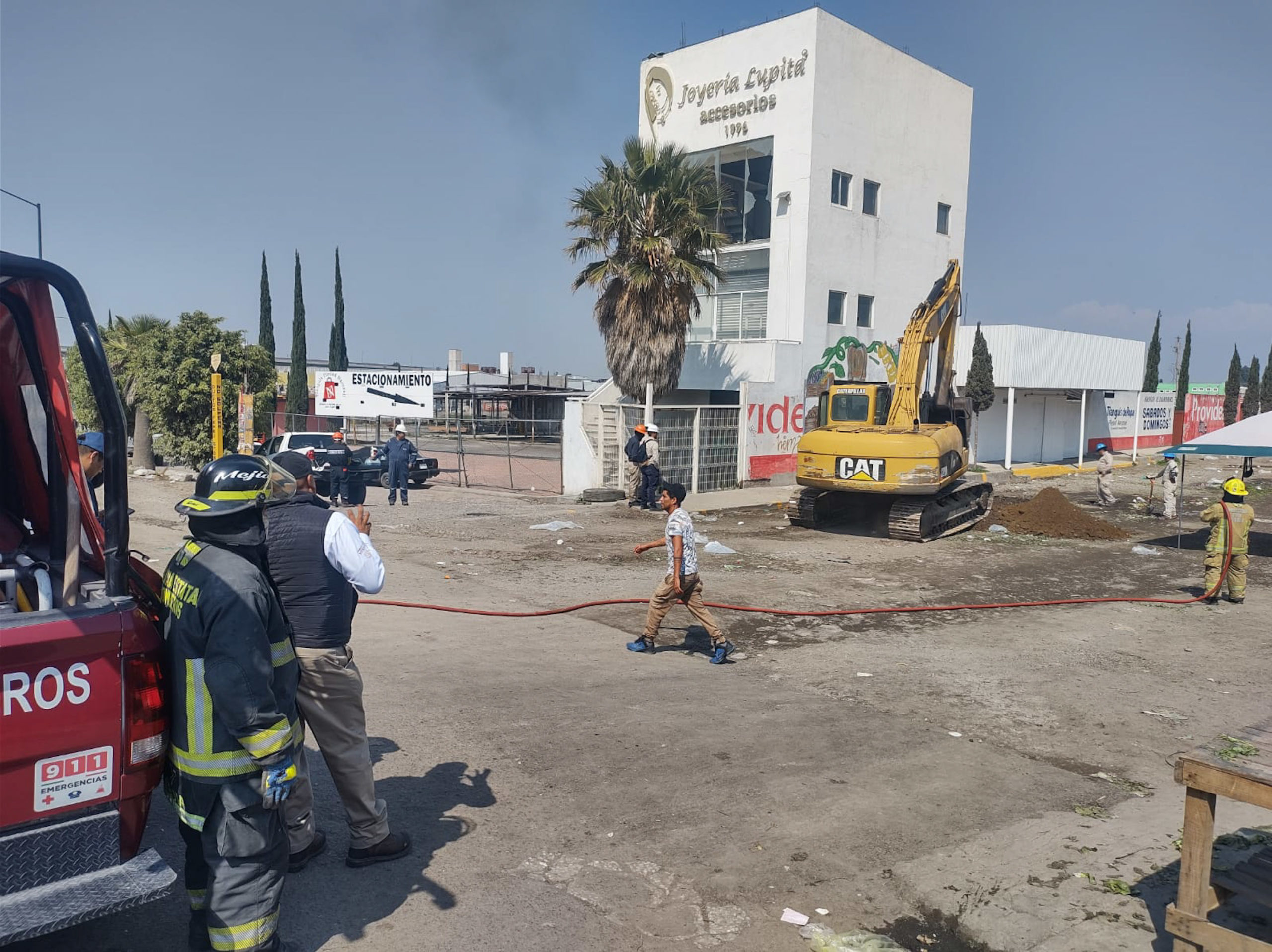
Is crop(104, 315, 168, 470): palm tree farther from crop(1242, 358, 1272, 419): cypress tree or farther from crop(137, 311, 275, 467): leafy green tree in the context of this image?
crop(1242, 358, 1272, 419): cypress tree

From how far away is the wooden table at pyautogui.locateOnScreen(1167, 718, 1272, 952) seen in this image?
3551mm

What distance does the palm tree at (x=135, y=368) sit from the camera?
25203 millimetres

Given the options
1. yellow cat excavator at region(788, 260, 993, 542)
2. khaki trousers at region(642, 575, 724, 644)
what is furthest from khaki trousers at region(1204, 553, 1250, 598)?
khaki trousers at region(642, 575, 724, 644)

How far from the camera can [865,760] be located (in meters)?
6.21

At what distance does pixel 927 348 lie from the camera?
17875 millimetres

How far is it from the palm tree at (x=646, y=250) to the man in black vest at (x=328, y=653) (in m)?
17.7

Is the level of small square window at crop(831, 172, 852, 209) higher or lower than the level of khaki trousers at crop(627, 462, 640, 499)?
higher

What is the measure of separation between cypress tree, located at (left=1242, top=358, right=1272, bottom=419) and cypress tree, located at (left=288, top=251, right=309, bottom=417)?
175ft

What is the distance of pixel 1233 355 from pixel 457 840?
7108 centimetres

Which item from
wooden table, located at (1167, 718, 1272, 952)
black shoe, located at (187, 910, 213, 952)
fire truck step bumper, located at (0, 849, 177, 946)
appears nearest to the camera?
fire truck step bumper, located at (0, 849, 177, 946)

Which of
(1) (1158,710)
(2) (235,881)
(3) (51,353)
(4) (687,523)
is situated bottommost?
(1) (1158,710)

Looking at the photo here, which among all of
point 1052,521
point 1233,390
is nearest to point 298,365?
point 1052,521

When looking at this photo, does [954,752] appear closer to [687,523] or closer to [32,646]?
[687,523]

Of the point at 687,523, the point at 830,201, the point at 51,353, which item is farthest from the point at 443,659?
the point at 830,201
